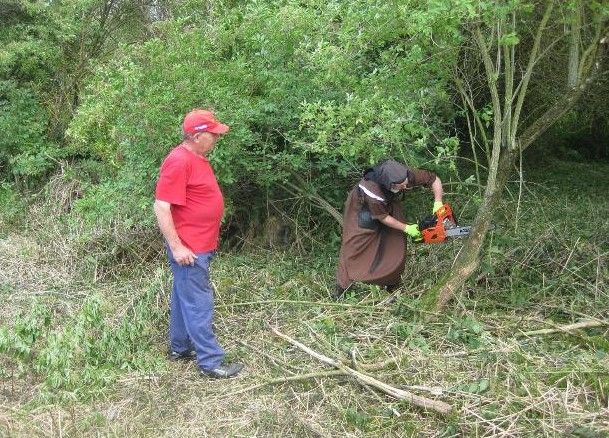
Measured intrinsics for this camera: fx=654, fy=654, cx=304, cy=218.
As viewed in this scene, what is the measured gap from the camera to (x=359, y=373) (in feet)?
12.4

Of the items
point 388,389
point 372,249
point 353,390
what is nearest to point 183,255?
point 353,390

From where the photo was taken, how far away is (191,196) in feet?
13.2

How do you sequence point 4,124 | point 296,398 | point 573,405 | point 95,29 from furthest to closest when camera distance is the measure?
1. point 95,29
2. point 4,124
3. point 296,398
4. point 573,405

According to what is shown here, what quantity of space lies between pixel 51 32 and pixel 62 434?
7.56 m

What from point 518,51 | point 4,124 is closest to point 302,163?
point 518,51

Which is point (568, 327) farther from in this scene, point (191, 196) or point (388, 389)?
point (191, 196)

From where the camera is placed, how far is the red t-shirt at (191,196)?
3.91m

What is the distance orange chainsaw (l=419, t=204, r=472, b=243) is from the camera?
15.4ft

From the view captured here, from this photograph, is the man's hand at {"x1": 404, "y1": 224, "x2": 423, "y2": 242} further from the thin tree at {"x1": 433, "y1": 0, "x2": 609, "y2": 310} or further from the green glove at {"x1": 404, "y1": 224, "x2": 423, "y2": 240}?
the thin tree at {"x1": 433, "y1": 0, "x2": 609, "y2": 310}

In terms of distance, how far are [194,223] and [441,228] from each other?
180 centimetres

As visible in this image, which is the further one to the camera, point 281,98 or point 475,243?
point 281,98

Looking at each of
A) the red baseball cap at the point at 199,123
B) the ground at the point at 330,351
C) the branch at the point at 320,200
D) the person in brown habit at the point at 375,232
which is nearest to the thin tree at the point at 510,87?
the ground at the point at 330,351

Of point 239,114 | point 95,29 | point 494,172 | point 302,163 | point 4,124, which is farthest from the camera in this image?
point 95,29

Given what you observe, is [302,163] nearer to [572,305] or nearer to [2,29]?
[572,305]
